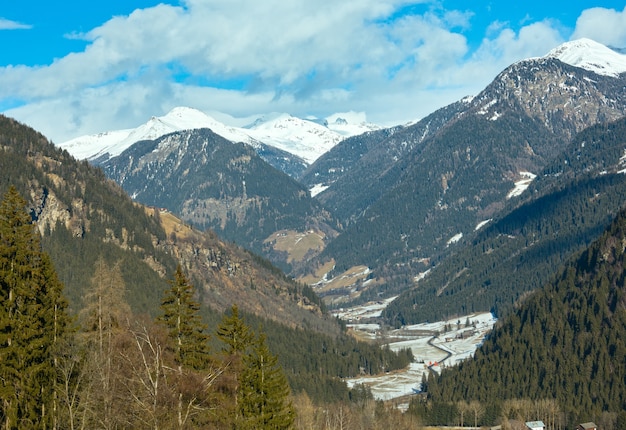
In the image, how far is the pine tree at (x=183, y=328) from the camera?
265 feet

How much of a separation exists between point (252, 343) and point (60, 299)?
2664 cm

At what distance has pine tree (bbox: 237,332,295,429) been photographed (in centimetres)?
8419

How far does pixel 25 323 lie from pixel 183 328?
19233 millimetres

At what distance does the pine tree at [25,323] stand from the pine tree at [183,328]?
13.2 meters

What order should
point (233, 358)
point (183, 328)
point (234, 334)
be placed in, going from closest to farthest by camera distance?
point (183, 328) < point (233, 358) < point (234, 334)

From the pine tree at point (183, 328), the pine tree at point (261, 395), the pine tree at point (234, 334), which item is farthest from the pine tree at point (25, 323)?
the pine tree at point (261, 395)

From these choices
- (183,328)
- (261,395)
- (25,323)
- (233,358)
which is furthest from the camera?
(261,395)

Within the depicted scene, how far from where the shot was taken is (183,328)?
82.1m

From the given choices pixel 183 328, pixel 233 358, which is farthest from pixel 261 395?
pixel 183 328

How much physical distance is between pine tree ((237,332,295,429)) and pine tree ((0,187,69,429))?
21.9 meters

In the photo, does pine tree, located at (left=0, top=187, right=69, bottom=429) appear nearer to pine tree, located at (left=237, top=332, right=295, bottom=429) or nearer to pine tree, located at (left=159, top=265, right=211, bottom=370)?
pine tree, located at (left=159, top=265, right=211, bottom=370)

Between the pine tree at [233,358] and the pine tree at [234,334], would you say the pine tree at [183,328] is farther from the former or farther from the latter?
the pine tree at [234,334]

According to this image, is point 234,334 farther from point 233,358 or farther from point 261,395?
point 261,395

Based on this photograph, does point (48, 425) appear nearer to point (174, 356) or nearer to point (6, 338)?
point (6, 338)
